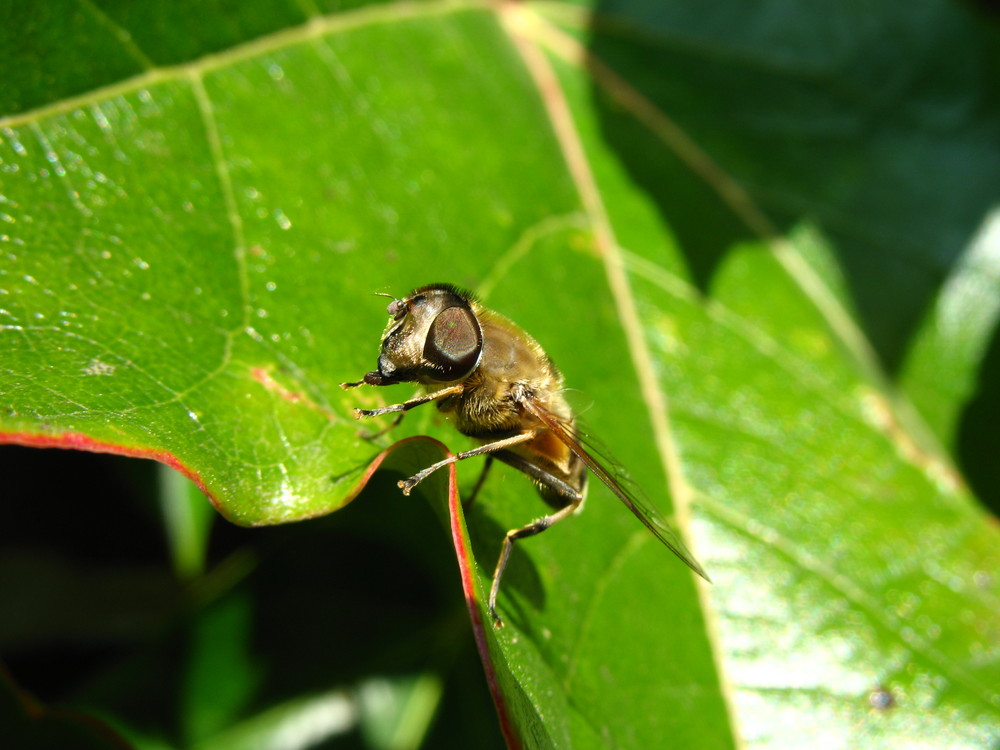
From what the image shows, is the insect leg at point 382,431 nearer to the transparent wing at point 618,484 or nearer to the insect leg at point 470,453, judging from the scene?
the insect leg at point 470,453

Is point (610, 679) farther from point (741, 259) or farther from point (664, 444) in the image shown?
point (741, 259)

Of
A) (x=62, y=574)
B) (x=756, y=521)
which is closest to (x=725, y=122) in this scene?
(x=756, y=521)

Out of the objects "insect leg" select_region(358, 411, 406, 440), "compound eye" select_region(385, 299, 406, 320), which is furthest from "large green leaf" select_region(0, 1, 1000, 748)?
"compound eye" select_region(385, 299, 406, 320)

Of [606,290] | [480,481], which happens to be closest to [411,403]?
[480,481]

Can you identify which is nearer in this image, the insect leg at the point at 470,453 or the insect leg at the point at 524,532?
the insect leg at the point at 470,453

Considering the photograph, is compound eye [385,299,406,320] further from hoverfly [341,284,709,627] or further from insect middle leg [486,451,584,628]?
insect middle leg [486,451,584,628]

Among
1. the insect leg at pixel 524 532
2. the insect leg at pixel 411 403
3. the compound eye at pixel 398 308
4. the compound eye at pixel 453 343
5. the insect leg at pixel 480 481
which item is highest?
the compound eye at pixel 398 308

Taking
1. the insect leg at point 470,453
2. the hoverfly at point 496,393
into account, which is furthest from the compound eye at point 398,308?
the insect leg at point 470,453
